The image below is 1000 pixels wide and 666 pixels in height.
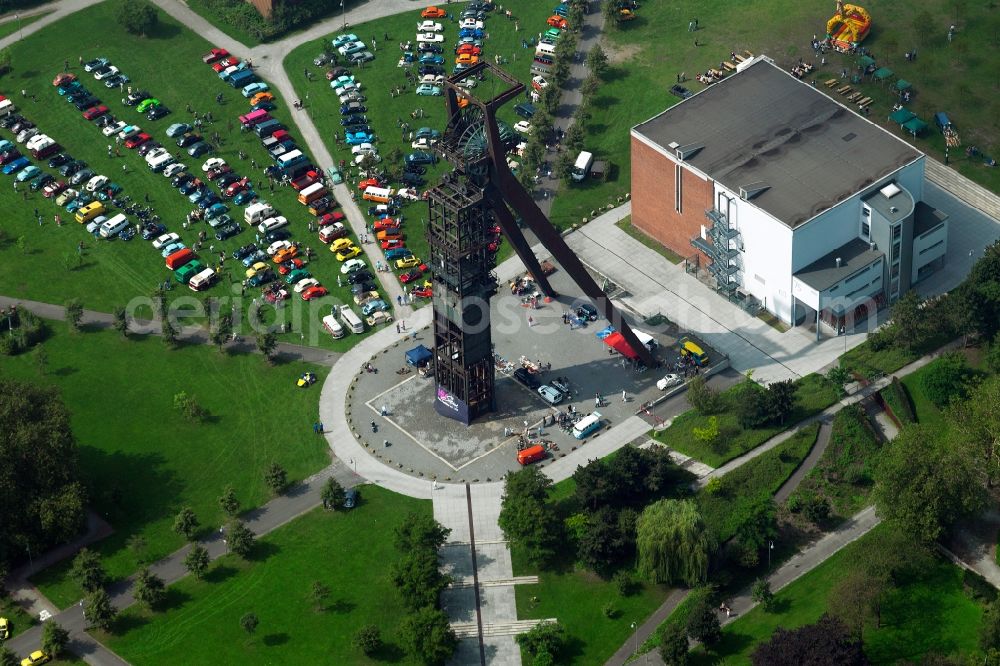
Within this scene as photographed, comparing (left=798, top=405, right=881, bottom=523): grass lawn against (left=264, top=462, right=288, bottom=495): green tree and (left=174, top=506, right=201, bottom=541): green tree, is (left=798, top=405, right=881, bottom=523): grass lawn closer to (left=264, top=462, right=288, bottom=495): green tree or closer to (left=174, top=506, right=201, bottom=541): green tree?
(left=264, top=462, right=288, bottom=495): green tree

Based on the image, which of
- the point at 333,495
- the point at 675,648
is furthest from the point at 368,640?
the point at 675,648

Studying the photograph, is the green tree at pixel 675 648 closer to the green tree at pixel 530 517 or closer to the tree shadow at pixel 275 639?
the green tree at pixel 530 517

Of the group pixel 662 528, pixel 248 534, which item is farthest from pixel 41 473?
pixel 662 528

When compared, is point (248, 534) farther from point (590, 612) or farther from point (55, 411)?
point (590, 612)

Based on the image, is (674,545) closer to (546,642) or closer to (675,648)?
(675,648)

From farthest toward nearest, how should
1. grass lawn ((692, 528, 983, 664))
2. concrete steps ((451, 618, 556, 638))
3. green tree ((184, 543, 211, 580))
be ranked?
green tree ((184, 543, 211, 580)) → concrete steps ((451, 618, 556, 638)) → grass lawn ((692, 528, 983, 664))

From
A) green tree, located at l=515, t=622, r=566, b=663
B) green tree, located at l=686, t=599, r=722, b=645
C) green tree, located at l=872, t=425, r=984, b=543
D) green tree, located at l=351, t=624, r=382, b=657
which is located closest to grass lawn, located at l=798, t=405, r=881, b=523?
green tree, located at l=872, t=425, r=984, b=543
